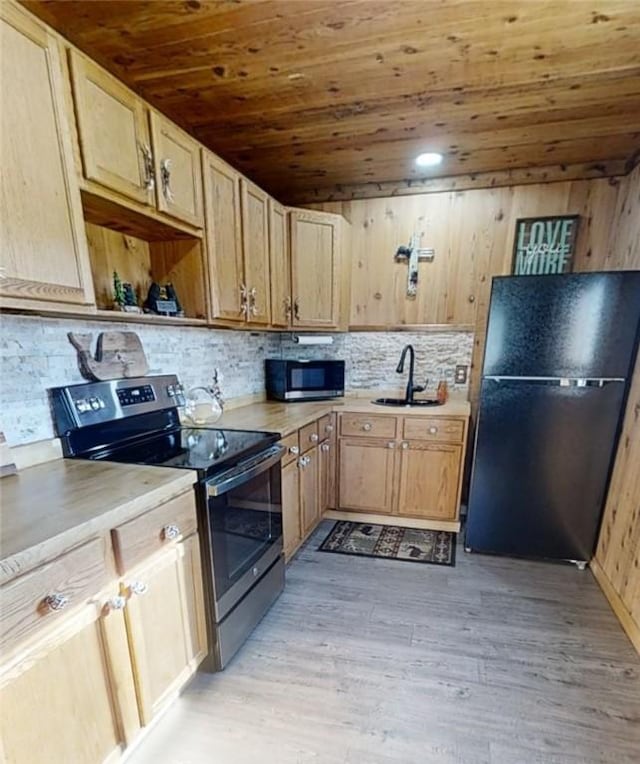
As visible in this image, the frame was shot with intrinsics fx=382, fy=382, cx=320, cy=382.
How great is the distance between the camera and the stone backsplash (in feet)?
4.50

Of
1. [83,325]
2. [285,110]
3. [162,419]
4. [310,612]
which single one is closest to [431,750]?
[310,612]

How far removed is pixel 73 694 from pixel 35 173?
1.43 m

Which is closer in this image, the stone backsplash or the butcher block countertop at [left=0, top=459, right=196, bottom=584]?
the butcher block countertop at [left=0, top=459, right=196, bottom=584]

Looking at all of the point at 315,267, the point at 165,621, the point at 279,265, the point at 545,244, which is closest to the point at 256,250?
the point at 279,265

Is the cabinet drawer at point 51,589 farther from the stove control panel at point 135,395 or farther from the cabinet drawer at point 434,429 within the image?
the cabinet drawer at point 434,429

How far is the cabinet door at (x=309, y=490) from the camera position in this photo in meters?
2.38

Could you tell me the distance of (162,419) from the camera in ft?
6.39

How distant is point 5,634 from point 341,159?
2.72 metres

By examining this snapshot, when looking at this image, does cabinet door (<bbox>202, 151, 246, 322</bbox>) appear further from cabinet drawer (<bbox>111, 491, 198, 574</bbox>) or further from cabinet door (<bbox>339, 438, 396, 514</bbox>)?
cabinet door (<bbox>339, 438, 396, 514</bbox>)

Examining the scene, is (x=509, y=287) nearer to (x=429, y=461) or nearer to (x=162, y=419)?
(x=429, y=461)

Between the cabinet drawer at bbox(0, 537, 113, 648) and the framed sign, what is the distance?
2935mm

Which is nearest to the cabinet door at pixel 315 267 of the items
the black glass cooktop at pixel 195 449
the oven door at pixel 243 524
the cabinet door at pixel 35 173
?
the black glass cooktop at pixel 195 449

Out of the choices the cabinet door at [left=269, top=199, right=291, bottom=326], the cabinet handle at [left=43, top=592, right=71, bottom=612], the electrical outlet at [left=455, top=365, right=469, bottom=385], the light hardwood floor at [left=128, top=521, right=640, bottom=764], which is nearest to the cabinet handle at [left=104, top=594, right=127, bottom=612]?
the cabinet handle at [left=43, top=592, right=71, bottom=612]

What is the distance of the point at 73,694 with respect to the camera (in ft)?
3.22
